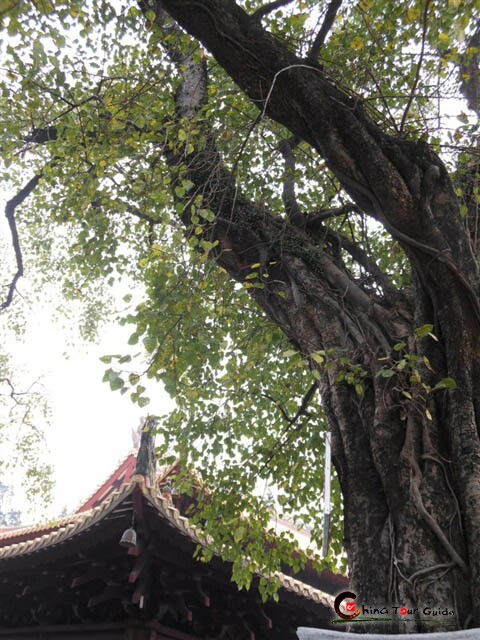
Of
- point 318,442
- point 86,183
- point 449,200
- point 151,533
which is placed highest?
point 86,183

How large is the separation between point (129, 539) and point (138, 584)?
2.77ft

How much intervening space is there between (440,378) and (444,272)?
513mm

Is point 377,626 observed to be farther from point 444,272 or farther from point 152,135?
point 152,135

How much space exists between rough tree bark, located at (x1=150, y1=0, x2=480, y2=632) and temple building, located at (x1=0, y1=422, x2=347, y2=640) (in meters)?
2.86

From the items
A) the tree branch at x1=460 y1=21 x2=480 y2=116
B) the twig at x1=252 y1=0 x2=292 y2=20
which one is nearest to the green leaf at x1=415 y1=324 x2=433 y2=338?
the twig at x1=252 y1=0 x2=292 y2=20

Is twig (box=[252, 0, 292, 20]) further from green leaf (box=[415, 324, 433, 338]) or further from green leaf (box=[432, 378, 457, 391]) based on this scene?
green leaf (box=[432, 378, 457, 391])

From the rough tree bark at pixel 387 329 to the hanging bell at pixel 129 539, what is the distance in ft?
8.91

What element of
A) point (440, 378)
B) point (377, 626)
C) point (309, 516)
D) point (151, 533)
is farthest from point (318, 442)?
point (377, 626)

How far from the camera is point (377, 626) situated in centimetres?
229

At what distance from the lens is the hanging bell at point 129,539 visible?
5160 millimetres

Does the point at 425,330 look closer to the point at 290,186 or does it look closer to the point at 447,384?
the point at 447,384

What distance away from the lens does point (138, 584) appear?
571cm

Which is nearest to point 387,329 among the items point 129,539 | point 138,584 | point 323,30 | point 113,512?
point 323,30

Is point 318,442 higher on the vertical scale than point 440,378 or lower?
higher
